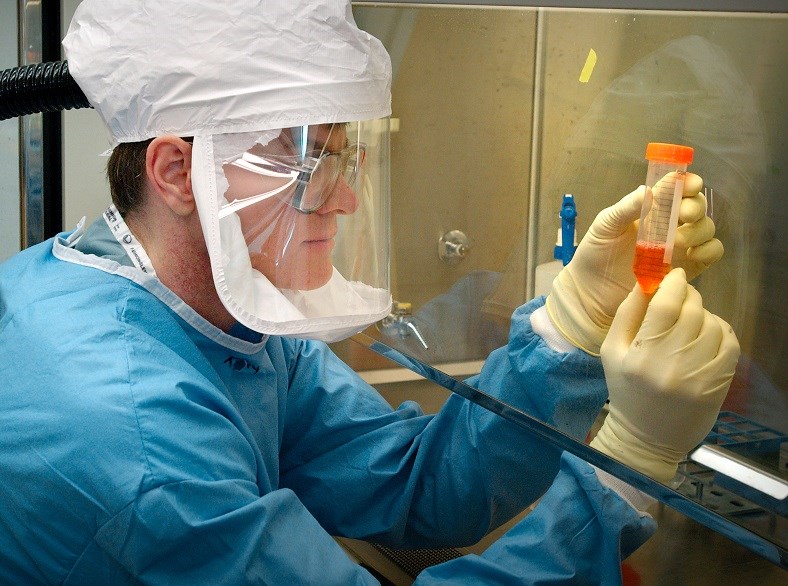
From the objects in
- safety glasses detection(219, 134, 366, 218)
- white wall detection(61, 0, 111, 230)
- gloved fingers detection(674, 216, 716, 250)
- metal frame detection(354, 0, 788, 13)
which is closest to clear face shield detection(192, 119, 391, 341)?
safety glasses detection(219, 134, 366, 218)

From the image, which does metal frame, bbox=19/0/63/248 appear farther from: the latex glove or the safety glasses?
the latex glove

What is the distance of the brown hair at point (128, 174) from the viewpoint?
1.13m

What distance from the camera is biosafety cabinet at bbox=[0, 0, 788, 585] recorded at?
72cm

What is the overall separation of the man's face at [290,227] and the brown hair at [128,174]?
0.14m

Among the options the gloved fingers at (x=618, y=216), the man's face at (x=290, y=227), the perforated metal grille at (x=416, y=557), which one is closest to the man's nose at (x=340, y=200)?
the man's face at (x=290, y=227)

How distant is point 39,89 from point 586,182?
30.7 inches

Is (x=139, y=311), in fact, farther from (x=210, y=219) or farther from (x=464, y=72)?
(x=464, y=72)

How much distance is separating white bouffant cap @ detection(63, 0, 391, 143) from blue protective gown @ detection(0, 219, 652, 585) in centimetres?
23

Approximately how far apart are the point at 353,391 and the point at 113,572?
0.57 m

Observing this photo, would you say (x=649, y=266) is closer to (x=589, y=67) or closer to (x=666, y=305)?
(x=666, y=305)

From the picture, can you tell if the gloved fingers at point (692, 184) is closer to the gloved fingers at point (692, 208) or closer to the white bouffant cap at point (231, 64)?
the gloved fingers at point (692, 208)

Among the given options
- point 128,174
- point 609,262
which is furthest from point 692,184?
point 128,174

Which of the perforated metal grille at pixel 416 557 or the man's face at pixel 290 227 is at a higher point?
the man's face at pixel 290 227

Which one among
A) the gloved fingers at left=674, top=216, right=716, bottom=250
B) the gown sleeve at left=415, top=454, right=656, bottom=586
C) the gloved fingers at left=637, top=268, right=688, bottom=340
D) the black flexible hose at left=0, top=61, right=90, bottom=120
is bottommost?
the gown sleeve at left=415, top=454, right=656, bottom=586
